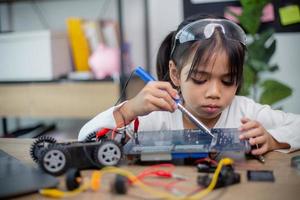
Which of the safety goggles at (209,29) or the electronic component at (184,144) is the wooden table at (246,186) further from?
the safety goggles at (209,29)

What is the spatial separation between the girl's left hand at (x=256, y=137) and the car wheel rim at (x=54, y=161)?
32 cm

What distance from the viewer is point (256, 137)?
2.36 feet

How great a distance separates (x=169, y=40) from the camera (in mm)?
1106

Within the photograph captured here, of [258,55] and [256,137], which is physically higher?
[258,55]

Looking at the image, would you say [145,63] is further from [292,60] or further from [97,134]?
[97,134]

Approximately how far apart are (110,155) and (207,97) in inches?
13.3

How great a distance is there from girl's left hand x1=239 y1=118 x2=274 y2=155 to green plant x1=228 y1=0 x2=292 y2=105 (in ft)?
3.79

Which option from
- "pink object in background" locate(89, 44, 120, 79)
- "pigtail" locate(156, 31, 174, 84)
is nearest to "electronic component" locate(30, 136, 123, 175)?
"pigtail" locate(156, 31, 174, 84)

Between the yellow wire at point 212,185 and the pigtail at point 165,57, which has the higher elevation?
the pigtail at point 165,57

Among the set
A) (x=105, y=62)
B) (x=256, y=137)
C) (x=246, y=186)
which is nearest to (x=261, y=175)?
(x=246, y=186)

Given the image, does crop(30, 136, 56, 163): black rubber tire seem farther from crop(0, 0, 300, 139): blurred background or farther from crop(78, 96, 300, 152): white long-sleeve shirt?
crop(0, 0, 300, 139): blurred background

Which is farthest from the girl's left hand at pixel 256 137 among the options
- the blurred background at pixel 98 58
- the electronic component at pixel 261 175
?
the blurred background at pixel 98 58

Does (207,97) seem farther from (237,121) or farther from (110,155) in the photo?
(110,155)

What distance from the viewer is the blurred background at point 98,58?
6.92ft
